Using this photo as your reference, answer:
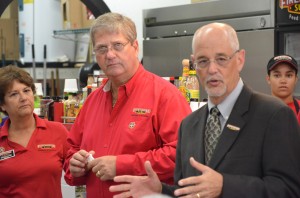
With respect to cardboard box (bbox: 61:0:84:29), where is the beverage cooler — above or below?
below

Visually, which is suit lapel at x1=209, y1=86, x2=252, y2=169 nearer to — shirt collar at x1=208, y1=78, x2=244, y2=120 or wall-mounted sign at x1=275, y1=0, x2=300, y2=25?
shirt collar at x1=208, y1=78, x2=244, y2=120

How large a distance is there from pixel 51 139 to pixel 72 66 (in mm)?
4435

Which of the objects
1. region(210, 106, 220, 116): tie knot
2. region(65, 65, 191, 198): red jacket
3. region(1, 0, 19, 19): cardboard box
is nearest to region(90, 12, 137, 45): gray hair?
region(65, 65, 191, 198): red jacket

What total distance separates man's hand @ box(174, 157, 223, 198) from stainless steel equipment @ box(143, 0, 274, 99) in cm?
317

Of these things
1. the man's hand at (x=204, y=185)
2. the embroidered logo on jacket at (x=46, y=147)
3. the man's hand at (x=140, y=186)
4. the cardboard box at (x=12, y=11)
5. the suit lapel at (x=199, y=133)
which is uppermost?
the cardboard box at (x=12, y=11)

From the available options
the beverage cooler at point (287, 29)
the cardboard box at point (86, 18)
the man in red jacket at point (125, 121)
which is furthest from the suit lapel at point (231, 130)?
the cardboard box at point (86, 18)

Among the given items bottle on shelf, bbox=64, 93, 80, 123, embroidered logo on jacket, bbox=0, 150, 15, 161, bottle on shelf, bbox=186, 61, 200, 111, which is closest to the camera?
embroidered logo on jacket, bbox=0, 150, 15, 161

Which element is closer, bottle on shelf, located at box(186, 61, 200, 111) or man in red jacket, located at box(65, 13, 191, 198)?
man in red jacket, located at box(65, 13, 191, 198)

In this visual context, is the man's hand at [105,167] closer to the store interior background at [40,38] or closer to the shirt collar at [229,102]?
the shirt collar at [229,102]

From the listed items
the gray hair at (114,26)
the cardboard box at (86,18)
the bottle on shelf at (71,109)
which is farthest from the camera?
the cardboard box at (86,18)

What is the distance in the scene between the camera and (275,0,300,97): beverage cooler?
450 cm

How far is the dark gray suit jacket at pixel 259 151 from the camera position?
5.50ft

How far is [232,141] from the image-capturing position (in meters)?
1.78

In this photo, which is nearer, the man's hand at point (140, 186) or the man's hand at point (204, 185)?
the man's hand at point (204, 185)
